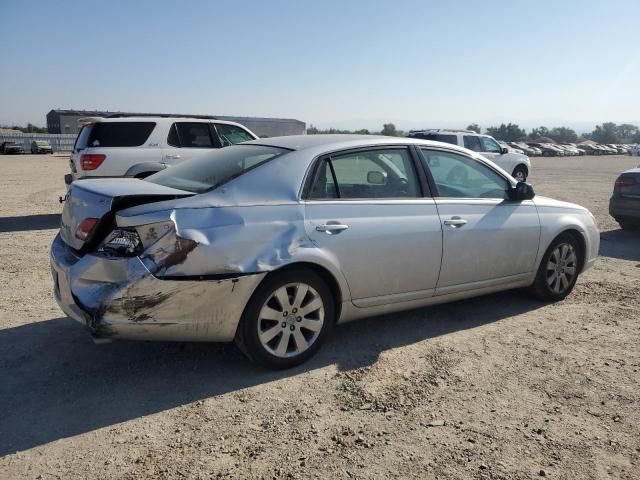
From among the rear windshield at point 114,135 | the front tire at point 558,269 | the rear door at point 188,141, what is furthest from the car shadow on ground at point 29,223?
the front tire at point 558,269

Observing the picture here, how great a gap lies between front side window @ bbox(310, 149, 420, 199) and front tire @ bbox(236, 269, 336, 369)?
0.66m

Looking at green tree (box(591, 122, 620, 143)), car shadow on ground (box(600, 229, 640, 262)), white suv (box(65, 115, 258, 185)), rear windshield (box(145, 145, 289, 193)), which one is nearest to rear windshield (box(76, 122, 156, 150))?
white suv (box(65, 115, 258, 185))

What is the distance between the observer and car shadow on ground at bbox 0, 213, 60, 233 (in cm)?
891

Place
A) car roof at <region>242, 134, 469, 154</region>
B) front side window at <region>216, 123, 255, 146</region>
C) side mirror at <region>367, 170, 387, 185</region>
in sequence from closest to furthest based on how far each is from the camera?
car roof at <region>242, 134, 469, 154</region>, side mirror at <region>367, 170, 387, 185</region>, front side window at <region>216, 123, 255, 146</region>

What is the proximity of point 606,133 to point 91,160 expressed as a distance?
145599 millimetres

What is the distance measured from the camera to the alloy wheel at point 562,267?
5.23 m

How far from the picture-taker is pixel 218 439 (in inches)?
114

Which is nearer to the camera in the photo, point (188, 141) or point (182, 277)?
point (182, 277)

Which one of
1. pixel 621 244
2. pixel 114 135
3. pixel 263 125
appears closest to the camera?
pixel 621 244

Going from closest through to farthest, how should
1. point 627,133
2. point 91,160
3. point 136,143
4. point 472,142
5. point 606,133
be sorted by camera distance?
1. point 91,160
2. point 136,143
3. point 472,142
4. point 606,133
5. point 627,133

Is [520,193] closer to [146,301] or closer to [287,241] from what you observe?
[287,241]

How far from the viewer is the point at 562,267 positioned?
5.31 meters

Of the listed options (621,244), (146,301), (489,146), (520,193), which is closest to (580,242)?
(520,193)

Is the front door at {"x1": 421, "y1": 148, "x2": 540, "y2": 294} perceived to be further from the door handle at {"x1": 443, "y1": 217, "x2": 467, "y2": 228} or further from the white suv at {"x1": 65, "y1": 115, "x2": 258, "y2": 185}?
the white suv at {"x1": 65, "y1": 115, "x2": 258, "y2": 185}
